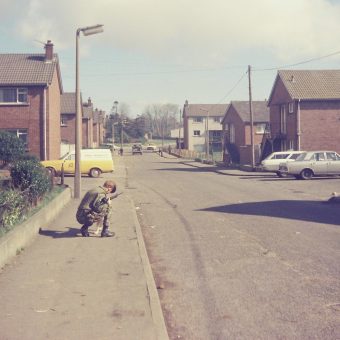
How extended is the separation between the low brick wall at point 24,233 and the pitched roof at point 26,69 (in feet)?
77.8

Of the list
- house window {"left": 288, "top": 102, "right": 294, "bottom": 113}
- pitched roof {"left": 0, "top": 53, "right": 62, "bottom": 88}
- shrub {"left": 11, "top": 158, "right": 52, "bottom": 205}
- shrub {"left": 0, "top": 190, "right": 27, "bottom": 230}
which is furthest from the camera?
house window {"left": 288, "top": 102, "right": 294, "bottom": 113}

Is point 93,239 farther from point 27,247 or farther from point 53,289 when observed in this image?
point 53,289

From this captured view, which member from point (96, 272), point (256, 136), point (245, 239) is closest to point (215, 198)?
point (245, 239)

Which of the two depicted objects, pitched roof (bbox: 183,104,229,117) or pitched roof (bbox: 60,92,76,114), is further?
pitched roof (bbox: 183,104,229,117)

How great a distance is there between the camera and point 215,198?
21391mm

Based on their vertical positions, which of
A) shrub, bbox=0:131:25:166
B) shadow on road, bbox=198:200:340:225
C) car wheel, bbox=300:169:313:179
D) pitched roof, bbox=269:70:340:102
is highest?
pitched roof, bbox=269:70:340:102

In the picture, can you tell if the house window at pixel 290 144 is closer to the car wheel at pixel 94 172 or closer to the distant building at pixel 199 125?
the car wheel at pixel 94 172

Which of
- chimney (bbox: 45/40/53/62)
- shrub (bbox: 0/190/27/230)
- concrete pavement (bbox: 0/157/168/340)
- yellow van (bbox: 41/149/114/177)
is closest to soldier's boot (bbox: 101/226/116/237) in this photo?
concrete pavement (bbox: 0/157/168/340)

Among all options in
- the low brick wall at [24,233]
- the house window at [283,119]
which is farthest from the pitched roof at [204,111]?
the low brick wall at [24,233]

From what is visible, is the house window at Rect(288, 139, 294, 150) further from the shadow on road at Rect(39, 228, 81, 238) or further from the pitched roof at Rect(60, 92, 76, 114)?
the shadow on road at Rect(39, 228, 81, 238)

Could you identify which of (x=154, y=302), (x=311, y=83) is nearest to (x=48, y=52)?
(x=311, y=83)

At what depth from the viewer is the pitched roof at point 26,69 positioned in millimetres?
37812

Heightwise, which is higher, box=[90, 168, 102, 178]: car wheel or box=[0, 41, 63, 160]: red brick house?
box=[0, 41, 63, 160]: red brick house

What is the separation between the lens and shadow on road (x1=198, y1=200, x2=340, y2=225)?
15484 mm
